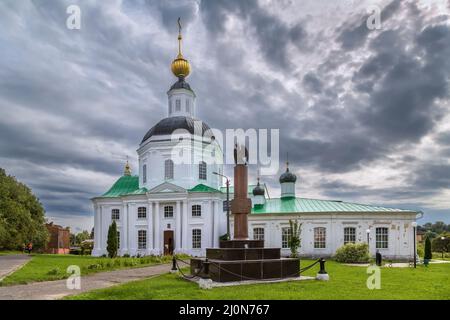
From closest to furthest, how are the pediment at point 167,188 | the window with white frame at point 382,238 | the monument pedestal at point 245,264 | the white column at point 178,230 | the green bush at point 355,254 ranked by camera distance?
the monument pedestal at point 245,264
the green bush at point 355,254
the window with white frame at point 382,238
the white column at point 178,230
the pediment at point 167,188

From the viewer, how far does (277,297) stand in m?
10.6

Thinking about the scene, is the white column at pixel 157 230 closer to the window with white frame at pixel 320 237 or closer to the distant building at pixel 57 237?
the window with white frame at pixel 320 237

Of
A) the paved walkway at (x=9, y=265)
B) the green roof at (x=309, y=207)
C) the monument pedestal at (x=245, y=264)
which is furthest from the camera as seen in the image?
the green roof at (x=309, y=207)

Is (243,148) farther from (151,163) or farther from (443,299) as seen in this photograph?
(151,163)

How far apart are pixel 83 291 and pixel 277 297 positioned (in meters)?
6.00

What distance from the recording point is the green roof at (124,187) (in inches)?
1599

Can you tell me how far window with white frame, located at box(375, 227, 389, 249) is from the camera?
3309 cm

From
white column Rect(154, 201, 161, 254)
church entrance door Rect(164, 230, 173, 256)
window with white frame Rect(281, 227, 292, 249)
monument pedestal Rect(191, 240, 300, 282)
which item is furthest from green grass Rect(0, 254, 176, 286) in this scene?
window with white frame Rect(281, 227, 292, 249)

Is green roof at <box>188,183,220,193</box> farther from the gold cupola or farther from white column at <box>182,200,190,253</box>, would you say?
the gold cupola

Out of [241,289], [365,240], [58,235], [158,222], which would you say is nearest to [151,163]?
[158,222]

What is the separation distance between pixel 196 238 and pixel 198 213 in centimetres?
231

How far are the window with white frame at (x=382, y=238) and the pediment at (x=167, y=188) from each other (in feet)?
57.2

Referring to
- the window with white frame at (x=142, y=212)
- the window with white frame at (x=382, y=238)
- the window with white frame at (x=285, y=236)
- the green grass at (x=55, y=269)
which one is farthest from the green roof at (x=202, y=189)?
the window with white frame at (x=382, y=238)

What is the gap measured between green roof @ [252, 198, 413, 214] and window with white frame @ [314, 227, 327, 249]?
1.72 meters
